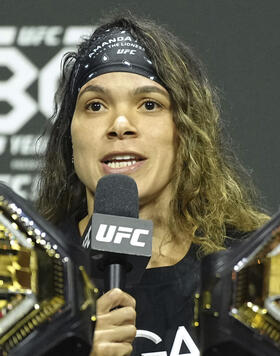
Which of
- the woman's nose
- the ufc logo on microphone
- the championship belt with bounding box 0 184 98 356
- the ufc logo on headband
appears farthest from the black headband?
the championship belt with bounding box 0 184 98 356

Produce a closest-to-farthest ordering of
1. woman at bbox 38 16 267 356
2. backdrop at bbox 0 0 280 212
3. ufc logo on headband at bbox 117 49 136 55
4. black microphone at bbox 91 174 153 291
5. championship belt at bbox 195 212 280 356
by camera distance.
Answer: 1. championship belt at bbox 195 212 280 356
2. black microphone at bbox 91 174 153 291
3. woman at bbox 38 16 267 356
4. ufc logo on headband at bbox 117 49 136 55
5. backdrop at bbox 0 0 280 212

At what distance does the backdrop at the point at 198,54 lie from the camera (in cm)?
192

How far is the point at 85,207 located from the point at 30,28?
1.90ft

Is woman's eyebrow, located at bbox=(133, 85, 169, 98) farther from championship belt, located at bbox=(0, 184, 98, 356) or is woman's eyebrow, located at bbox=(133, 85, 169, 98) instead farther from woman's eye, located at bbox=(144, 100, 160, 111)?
championship belt, located at bbox=(0, 184, 98, 356)

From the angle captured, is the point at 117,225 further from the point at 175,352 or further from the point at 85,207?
the point at 85,207

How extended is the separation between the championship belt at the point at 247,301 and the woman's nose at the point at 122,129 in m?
0.64

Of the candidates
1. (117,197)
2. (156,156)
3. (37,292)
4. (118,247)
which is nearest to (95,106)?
(156,156)

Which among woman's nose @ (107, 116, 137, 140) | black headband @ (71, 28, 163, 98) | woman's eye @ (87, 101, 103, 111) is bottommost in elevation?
woman's nose @ (107, 116, 137, 140)

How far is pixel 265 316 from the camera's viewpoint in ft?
2.44

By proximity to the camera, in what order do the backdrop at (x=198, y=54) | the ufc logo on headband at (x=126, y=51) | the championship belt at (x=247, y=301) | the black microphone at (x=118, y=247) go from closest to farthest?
the championship belt at (x=247, y=301), the black microphone at (x=118, y=247), the ufc logo on headband at (x=126, y=51), the backdrop at (x=198, y=54)

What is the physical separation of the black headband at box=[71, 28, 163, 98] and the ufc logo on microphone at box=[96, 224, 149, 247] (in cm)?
50

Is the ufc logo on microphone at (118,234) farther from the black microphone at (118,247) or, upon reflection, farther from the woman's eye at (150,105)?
the woman's eye at (150,105)

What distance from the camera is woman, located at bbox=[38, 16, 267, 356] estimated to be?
1.37 meters

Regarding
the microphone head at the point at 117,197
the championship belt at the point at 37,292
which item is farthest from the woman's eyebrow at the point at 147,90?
the championship belt at the point at 37,292
